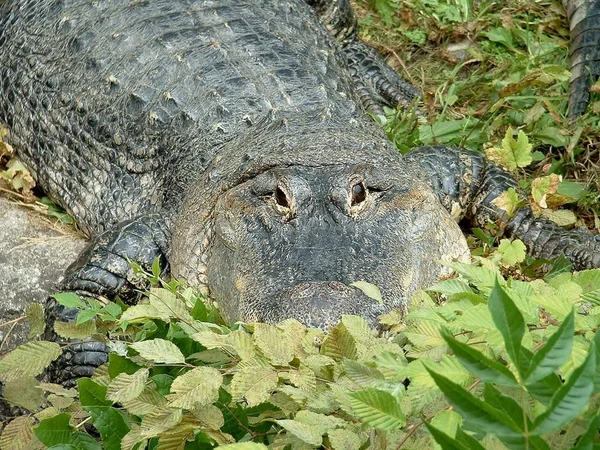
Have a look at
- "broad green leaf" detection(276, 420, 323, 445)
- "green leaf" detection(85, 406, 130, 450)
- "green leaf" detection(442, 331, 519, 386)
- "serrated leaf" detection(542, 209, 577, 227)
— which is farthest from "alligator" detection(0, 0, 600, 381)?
"green leaf" detection(442, 331, 519, 386)

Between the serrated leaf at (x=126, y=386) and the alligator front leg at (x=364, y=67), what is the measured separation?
3891 millimetres

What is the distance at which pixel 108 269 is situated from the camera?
4461mm

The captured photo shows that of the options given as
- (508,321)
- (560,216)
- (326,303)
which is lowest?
(560,216)

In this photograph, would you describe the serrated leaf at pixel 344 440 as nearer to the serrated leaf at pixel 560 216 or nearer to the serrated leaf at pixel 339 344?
the serrated leaf at pixel 339 344

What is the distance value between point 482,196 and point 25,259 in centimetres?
243

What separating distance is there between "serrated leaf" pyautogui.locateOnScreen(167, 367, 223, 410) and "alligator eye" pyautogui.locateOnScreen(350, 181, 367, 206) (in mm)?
1577

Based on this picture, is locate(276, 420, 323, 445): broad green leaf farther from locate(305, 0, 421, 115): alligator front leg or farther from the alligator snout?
locate(305, 0, 421, 115): alligator front leg

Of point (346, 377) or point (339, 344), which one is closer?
point (346, 377)

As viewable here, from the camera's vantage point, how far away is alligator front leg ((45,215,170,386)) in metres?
4.29

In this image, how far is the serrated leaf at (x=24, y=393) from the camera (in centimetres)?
267

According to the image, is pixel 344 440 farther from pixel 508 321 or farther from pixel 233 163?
pixel 233 163

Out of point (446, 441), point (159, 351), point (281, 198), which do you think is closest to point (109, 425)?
point (159, 351)

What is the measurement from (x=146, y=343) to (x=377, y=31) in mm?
4913

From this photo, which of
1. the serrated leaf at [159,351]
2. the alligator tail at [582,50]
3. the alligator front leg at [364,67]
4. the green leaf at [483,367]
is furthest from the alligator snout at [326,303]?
the alligator front leg at [364,67]
